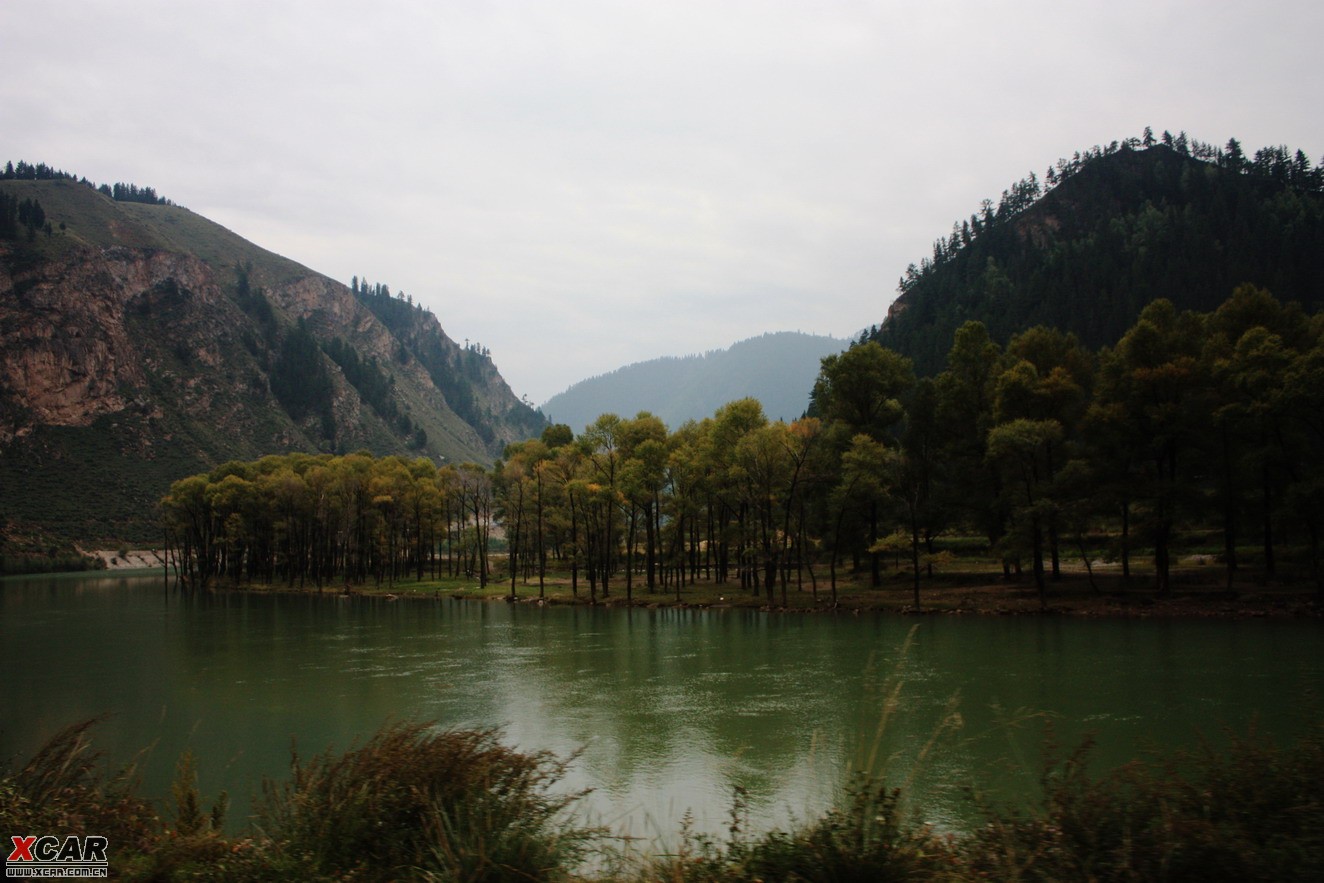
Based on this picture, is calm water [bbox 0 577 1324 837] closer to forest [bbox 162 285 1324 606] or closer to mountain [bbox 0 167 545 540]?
forest [bbox 162 285 1324 606]

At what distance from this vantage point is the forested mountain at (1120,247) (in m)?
96.9

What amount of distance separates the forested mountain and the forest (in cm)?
5216

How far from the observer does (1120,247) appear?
116 m

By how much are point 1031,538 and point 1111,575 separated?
7.27 metres

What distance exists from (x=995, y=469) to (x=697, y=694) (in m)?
31.4

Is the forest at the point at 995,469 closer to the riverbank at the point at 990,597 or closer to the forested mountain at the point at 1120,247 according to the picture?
the riverbank at the point at 990,597

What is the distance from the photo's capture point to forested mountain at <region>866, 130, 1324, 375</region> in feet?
318

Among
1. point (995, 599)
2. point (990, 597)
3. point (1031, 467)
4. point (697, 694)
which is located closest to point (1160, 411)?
point (1031, 467)

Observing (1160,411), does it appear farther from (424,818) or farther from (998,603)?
(424,818)

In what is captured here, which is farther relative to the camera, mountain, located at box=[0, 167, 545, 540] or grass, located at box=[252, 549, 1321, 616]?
mountain, located at box=[0, 167, 545, 540]

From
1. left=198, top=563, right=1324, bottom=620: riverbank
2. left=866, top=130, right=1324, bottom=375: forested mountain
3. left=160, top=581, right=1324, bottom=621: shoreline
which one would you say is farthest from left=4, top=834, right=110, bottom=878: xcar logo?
left=866, top=130, right=1324, bottom=375: forested mountain

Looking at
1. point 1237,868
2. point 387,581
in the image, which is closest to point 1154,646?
point 1237,868

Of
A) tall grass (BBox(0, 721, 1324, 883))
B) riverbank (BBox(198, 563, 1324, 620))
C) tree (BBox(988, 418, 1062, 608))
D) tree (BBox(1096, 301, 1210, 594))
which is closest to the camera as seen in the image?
tall grass (BBox(0, 721, 1324, 883))

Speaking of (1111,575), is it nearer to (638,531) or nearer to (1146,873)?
(638,531)
